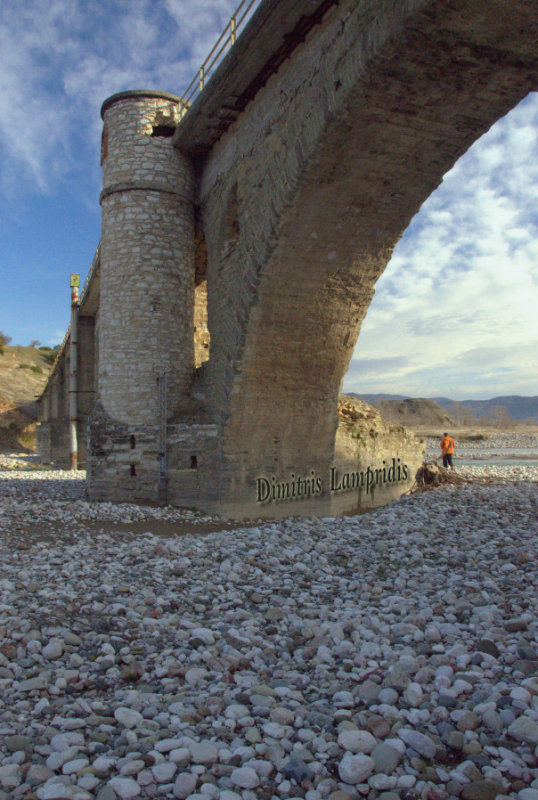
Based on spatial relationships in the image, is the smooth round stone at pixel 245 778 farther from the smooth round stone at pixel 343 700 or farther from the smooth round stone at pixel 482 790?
the smooth round stone at pixel 482 790

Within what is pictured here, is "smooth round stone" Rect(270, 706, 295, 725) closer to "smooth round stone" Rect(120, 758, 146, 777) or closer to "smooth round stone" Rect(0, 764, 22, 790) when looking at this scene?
"smooth round stone" Rect(120, 758, 146, 777)

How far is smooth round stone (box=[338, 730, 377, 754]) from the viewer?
92.0 inches

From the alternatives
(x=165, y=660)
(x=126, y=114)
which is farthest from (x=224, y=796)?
(x=126, y=114)

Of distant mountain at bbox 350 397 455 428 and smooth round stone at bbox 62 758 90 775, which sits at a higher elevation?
distant mountain at bbox 350 397 455 428

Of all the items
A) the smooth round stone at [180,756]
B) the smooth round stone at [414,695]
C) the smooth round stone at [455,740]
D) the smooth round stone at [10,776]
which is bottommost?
the smooth round stone at [10,776]

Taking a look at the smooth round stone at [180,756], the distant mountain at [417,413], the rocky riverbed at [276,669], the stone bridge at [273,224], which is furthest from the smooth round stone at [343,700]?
the distant mountain at [417,413]

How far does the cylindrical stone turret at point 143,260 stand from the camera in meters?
10.3

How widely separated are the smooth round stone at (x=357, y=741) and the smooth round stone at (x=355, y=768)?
8 cm

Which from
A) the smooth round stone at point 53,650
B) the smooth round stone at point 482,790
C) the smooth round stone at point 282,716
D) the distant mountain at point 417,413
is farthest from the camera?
the distant mountain at point 417,413

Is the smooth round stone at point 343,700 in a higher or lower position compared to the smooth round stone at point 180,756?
higher

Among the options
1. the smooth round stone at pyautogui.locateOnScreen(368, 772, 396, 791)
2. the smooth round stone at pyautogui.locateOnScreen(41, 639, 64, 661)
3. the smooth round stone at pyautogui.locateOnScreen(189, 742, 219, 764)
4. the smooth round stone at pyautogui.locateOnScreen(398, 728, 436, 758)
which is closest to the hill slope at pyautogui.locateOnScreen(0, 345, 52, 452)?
A: the smooth round stone at pyautogui.locateOnScreen(41, 639, 64, 661)

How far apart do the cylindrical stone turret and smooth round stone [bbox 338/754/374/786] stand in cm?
847

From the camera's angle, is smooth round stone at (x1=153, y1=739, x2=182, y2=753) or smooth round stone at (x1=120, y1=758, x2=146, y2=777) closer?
smooth round stone at (x1=120, y1=758, x2=146, y2=777)

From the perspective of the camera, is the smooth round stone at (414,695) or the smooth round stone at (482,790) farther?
the smooth round stone at (414,695)
